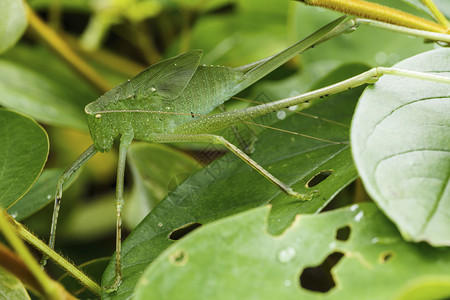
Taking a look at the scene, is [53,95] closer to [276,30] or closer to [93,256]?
[93,256]

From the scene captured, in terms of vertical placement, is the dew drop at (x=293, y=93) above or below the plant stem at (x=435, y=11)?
below

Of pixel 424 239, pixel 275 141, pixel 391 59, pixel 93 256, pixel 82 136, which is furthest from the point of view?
pixel 82 136

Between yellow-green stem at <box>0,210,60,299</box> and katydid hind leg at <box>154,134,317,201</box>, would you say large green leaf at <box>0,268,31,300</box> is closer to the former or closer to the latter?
yellow-green stem at <box>0,210,60,299</box>

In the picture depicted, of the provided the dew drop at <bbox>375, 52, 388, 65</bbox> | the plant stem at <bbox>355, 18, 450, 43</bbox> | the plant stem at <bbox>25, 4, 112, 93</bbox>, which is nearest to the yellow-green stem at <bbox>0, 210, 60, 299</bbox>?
the plant stem at <bbox>355, 18, 450, 43</bbox>

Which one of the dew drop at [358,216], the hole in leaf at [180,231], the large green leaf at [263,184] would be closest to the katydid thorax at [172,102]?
the large green leaf at [263,184]

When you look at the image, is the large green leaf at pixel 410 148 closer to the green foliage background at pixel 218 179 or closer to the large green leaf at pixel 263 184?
the green foliage background at pixel 218 179

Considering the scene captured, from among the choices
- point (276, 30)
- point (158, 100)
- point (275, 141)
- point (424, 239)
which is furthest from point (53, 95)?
point (424, 239)
